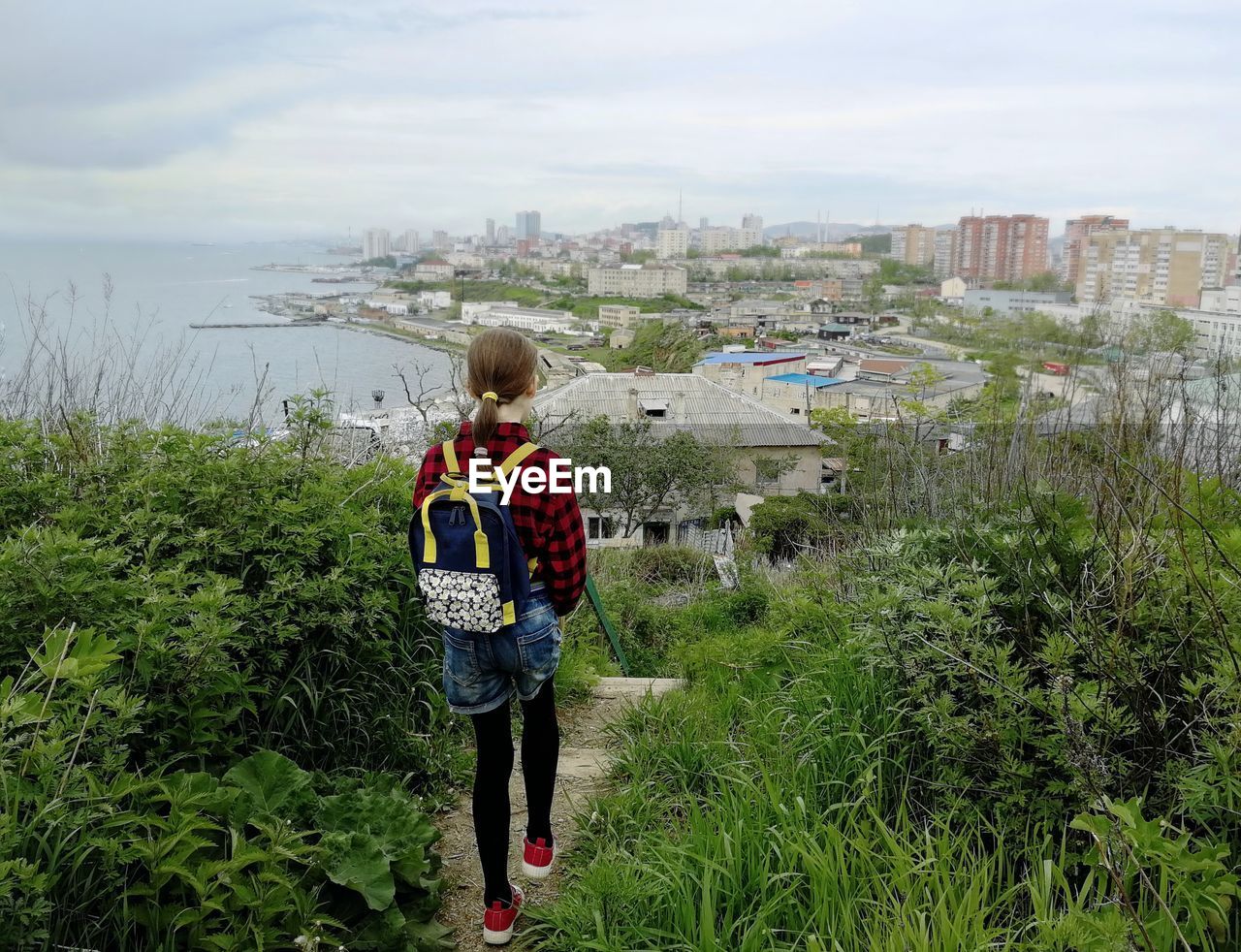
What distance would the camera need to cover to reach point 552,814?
94.9 inches

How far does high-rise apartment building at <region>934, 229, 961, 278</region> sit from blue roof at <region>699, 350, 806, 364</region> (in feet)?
210

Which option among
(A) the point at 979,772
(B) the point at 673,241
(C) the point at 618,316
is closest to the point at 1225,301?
(C) the point at 618,316

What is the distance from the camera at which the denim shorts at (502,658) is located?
1824 millimetres

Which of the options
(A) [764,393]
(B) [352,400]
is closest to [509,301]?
(A) [764,393]

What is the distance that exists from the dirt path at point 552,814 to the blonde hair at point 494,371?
1011mm

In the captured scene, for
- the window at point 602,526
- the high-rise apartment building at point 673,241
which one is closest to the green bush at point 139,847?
the window at point 602,526

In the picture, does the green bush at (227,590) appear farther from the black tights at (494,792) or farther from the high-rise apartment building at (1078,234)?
the high-rise apartment building at (1078,234)

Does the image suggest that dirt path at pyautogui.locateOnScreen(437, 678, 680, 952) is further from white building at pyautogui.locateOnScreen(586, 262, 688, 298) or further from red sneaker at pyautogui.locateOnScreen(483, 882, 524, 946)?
white building at pyautogui.locateOnScreen(586, 262, 688, 298)

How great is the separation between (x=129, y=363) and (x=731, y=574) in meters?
3.83

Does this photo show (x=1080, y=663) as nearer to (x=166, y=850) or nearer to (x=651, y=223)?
(x=166, y=850)

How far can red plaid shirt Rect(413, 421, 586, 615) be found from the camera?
1.80m

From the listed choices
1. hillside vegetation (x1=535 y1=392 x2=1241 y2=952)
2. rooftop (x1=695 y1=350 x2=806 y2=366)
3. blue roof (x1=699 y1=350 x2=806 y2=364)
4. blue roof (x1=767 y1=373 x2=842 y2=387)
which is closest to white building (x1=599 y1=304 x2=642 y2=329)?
→ rooftop (x1=695 y1=350 x2=806 y2=366)

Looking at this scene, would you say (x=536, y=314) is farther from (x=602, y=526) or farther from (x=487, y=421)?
(x=487, y=421)

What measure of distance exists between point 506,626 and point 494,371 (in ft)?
1.58
